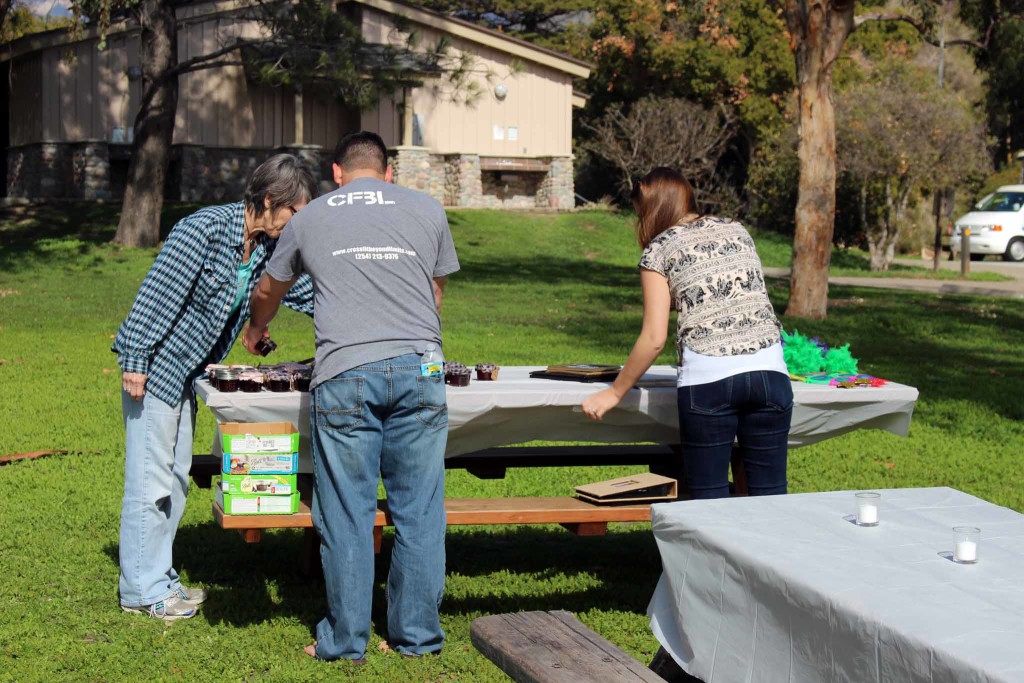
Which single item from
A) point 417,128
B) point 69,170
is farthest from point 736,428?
point 417,128

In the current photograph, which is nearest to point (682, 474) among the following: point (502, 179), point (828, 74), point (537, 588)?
point (537, 588)

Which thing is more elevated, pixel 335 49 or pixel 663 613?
pixel 335 49

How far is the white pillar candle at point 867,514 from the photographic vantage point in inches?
140

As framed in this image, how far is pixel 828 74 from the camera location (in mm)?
15906

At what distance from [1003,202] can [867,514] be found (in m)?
34.5

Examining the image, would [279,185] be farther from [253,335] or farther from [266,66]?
[266,66]

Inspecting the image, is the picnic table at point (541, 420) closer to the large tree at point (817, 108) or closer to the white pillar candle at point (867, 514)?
the white pillar candle at point (867, 514)

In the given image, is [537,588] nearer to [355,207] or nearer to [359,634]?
[359,634]

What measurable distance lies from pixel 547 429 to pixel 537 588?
3.12ft

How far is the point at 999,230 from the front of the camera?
34.2m

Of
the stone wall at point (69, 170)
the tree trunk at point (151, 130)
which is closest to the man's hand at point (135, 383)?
the tree trunk at point (151, 130)

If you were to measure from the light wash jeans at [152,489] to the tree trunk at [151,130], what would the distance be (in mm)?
19075

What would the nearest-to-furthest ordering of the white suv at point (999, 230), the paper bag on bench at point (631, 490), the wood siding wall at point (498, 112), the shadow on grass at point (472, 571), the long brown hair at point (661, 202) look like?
A: the long brown hair at point (661, 202) → the paper bag on bench at point (631, 490) → the shadow on grass at point (472, 571) → the white suv at point (999, 230) → the wood siding wall at point (498, 112)

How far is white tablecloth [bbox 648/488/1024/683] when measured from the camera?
8.83ft
